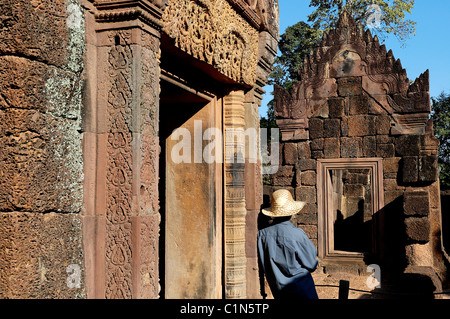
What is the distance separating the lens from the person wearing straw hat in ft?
13.9

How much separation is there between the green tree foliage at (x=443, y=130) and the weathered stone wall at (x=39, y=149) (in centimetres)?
2047

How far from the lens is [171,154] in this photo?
4.94m

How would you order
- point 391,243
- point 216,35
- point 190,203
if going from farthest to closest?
point 391,243 → point 190,203 → point 216,35

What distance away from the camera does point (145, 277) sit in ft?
9.63

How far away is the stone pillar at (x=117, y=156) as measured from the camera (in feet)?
9.34

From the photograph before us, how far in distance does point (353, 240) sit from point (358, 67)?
612 centimetres

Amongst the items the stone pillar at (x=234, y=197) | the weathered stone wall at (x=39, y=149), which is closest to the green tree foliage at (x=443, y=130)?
the stone pillar at (x=234, y=197)

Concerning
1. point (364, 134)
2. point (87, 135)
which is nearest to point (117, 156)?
point (87, 135)

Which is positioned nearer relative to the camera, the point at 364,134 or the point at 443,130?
the point at 364,134

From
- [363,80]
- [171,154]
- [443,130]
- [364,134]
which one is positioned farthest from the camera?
[443,130]

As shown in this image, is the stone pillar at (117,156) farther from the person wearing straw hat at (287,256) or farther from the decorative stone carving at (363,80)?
the decorative stone carving at (363,80)

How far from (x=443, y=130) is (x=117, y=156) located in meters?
20.8

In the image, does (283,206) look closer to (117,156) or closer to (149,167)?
(149,167)

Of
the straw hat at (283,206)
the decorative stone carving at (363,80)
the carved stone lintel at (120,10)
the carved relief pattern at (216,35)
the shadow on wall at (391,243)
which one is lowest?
the shadow on wall at (391,243)
